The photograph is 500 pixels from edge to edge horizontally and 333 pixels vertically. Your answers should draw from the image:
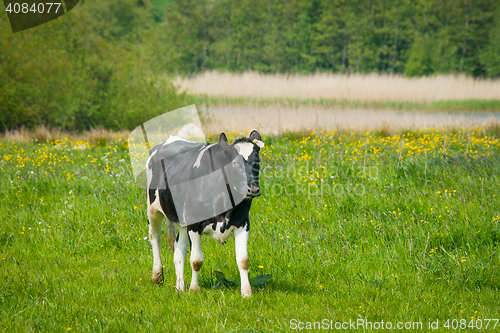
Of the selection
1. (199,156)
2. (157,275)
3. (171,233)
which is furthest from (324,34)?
(157,275)

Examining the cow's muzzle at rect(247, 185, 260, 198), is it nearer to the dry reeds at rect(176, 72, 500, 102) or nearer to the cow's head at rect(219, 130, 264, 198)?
→ the cow's head at rect(219, 130, 264, 198)

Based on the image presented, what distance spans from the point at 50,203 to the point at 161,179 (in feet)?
12.8

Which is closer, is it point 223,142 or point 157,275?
point 223,142

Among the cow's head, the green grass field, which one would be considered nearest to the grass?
the green grass field

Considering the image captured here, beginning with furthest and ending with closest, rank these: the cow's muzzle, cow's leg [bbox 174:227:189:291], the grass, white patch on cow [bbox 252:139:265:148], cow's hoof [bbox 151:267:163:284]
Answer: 1. the grass
2. cow's hoof [bbox 151:267:163:284]
3. cow's leg [bbox 174:227:189:291]
4. white patch on cow [bbox 252:139:265:148]
5. the cow's muzzle

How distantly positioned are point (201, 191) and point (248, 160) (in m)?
0.70

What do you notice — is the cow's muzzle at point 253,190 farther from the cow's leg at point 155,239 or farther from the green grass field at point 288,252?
the cow's leg at point 155,239

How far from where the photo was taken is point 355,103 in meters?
29.7

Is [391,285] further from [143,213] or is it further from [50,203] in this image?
[50,203]

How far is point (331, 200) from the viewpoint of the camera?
6.95m

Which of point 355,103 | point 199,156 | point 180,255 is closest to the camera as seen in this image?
point 199,156

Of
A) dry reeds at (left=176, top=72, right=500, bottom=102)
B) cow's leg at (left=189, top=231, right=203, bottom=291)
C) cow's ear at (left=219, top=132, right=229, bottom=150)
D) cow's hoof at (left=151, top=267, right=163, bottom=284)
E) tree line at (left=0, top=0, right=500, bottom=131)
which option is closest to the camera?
cow's ear at (left=219, top=132, right=229, bottom=150)

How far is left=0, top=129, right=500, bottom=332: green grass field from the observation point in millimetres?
4105

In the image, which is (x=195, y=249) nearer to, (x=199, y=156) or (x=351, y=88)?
(x=199, y=156)
